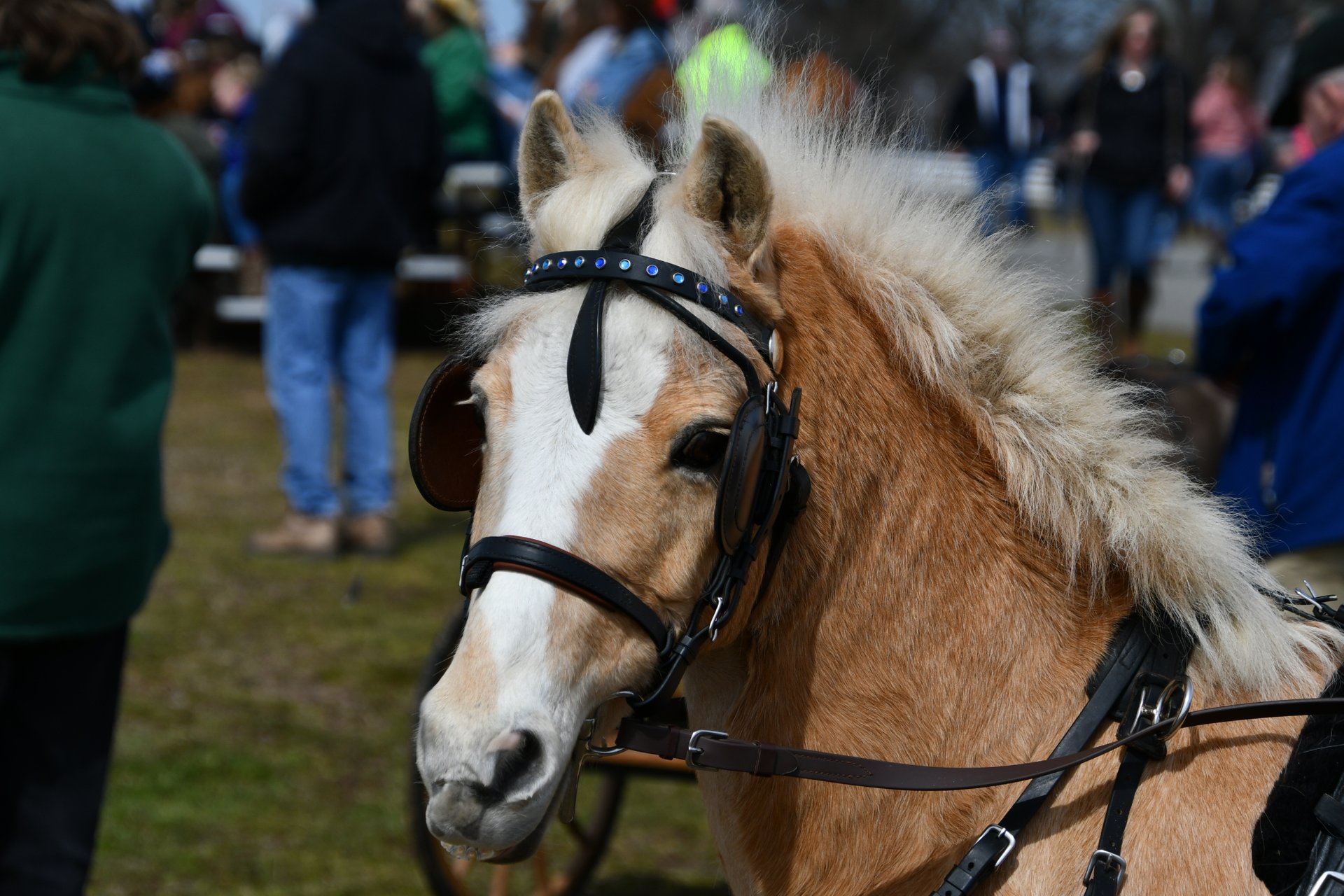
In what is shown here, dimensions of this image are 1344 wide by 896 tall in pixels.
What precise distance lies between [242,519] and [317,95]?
245cm

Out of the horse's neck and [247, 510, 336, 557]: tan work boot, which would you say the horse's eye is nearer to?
the horse's neck

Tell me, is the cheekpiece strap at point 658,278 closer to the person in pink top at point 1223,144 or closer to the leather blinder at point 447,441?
the leather blinder at point 447,441

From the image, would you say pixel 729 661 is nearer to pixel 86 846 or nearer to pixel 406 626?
pixel 86 846

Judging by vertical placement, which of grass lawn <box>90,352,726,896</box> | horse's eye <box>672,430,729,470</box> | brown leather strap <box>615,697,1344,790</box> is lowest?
grass lawn <box>90,352,726,896</box>

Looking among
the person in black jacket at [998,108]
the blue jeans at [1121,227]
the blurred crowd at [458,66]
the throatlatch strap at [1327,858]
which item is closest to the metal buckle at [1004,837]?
the throatlatch strap at [1327,858]

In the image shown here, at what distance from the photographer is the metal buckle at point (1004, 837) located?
1.81 meters

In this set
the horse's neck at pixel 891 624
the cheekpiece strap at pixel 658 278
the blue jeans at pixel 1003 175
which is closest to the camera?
the cheekpiece strap at pixel 658 278

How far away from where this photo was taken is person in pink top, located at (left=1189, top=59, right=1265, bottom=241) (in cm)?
1670

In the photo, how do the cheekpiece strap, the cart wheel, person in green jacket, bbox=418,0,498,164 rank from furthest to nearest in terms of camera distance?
person in green jacket, bbox=418,0,498,164 < the cart wheel < the cheekpiece strap

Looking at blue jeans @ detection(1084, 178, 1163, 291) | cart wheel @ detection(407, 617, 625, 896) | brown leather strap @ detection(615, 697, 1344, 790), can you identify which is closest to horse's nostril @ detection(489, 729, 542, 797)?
brown leather strap @ detection(615, 697, 1344, 790)

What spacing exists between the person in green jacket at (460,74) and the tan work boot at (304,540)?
11.3ft

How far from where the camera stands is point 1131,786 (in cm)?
182

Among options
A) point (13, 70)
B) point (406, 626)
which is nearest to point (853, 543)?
point (13, 70)

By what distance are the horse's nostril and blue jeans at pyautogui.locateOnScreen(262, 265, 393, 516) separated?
508 cm
